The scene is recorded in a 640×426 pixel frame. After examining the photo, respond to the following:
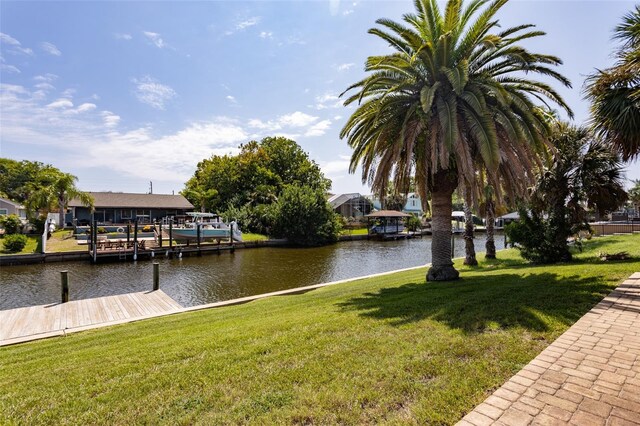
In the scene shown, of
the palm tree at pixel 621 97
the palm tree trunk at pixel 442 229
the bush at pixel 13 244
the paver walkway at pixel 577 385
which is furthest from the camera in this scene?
the bush at pixel 13 244

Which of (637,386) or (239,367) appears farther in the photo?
(239,367)

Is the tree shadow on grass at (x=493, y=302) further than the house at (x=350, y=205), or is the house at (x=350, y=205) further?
the house at (x=350, y=205)

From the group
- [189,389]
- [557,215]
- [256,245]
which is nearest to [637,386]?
[189,389]

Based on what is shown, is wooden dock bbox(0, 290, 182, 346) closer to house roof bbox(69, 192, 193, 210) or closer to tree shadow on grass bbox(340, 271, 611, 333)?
tree shadow on grass bbox(340, 271, 611, 333)

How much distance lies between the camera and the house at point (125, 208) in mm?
42406

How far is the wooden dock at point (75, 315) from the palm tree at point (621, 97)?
524 inches

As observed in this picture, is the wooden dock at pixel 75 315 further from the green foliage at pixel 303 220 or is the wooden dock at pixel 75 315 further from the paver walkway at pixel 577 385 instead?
the green foliage at pixel 303 220

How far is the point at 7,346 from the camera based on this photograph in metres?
7.69

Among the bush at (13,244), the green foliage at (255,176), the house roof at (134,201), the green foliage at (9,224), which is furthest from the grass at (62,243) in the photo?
the green foliage at (255,176)

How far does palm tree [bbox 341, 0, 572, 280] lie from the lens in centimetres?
845

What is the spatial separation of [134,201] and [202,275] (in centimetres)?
3106

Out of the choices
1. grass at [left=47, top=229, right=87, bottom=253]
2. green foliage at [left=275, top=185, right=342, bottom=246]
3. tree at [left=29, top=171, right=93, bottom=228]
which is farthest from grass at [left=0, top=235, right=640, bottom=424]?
tree at [left=29, top=171, right=93, bottom=228]

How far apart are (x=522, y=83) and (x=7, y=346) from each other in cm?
1476

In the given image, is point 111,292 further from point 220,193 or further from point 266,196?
point 220,193
